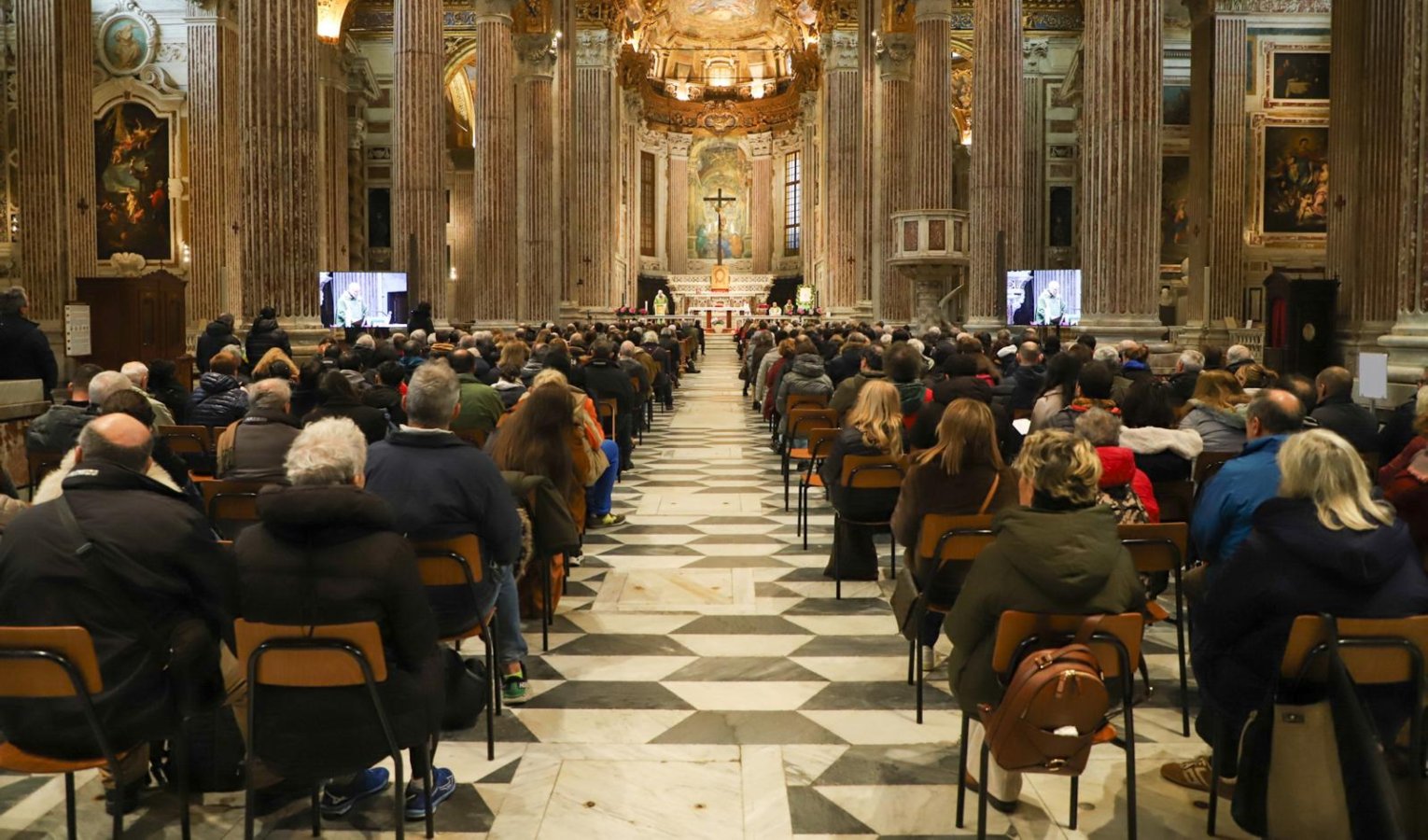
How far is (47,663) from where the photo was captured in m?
3.65

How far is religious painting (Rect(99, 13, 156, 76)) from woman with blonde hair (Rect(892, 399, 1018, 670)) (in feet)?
88.4

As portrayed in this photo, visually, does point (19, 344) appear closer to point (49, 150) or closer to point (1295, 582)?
point (49, 150)

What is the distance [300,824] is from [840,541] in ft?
15.5

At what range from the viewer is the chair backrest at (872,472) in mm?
7922

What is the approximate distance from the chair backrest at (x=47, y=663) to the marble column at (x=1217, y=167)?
24.7 meters

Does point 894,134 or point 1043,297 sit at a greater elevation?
point 894,134

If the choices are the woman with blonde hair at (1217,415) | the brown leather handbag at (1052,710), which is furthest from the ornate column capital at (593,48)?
the brown leather handbag at (1052,710)

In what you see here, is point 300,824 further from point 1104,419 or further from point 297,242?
point 297,242

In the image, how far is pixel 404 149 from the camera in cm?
2072

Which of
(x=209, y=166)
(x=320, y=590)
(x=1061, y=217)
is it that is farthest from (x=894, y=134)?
(x=320, y=590)

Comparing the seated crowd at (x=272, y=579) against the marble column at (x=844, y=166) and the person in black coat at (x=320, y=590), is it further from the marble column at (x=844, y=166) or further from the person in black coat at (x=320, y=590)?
the marble column at (x=844, y=166)

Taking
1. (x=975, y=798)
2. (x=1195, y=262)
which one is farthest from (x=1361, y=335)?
(x=975, y=798)

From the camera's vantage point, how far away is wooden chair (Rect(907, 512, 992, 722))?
18.5 ft

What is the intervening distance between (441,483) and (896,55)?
25.8m
